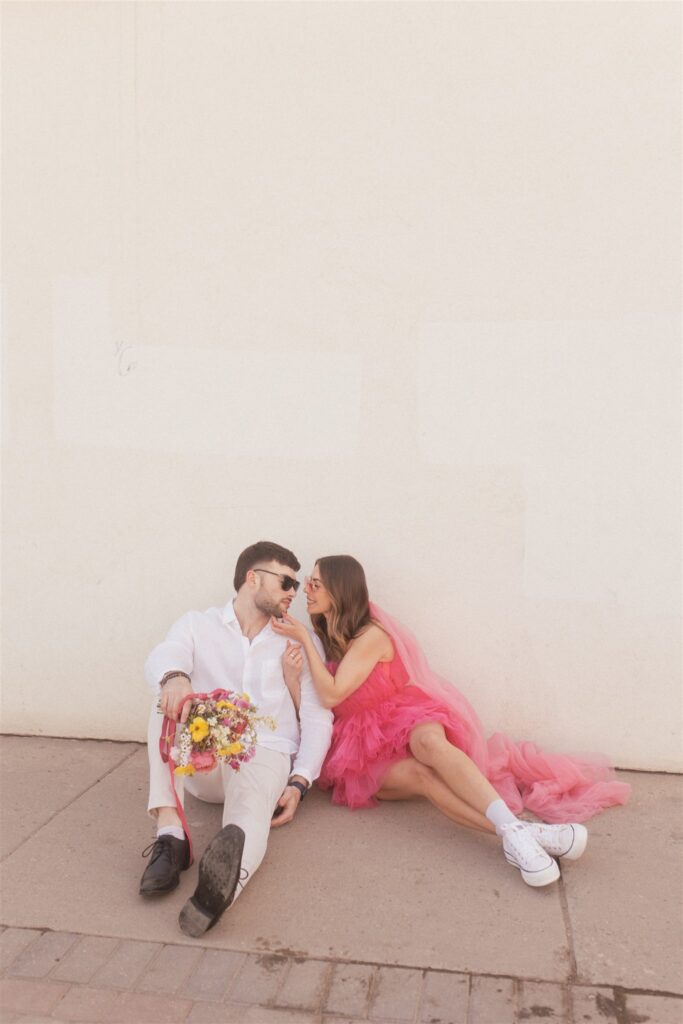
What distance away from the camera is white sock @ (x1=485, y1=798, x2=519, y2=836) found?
11.5 feet

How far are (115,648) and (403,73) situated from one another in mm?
3154

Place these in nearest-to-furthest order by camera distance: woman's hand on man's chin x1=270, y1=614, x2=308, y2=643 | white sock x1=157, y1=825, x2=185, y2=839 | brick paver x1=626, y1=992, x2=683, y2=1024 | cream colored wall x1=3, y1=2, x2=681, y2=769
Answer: brick paver x1=626, y1=992, x2=683, y2=1024
white sock x1=157, y1=825, x2=185, y2=839
woman's hand on man's chin x1=270, y1=614, x2=308, y2=643
cream colored wall x1=3, y1=2, x2=681, y2=769

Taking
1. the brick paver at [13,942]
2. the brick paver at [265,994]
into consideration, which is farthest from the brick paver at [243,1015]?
the brick paver at [13,942]

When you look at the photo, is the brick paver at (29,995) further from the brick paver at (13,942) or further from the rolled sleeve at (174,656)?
the rolled sleeve at (174,656)

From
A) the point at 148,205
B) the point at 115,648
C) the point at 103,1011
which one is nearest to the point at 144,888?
the point at 103,1011

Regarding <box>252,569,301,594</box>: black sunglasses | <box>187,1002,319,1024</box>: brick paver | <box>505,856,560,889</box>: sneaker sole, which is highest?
<box>252,569,301,594</box>: black sunglasses

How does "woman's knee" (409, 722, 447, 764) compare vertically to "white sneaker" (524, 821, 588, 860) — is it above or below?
above

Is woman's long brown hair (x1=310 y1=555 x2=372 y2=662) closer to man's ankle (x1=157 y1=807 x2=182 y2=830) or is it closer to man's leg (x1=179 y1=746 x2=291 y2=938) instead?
man's leg (x1=179 y1=746 x2=291 y2=938)

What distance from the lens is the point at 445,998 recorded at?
2744 mm

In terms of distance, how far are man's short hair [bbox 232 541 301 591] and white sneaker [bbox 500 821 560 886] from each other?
1454 millimetres

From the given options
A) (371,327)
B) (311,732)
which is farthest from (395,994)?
(371,327)

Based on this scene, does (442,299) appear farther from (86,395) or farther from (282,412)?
(86,395)

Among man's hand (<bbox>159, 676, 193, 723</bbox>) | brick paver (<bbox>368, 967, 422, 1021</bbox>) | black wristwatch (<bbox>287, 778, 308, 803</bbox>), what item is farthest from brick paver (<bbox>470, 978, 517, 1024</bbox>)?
man's hand (<bbox>159, 676, 193, 723</bbox>)

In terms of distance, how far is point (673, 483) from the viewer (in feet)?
14.1
